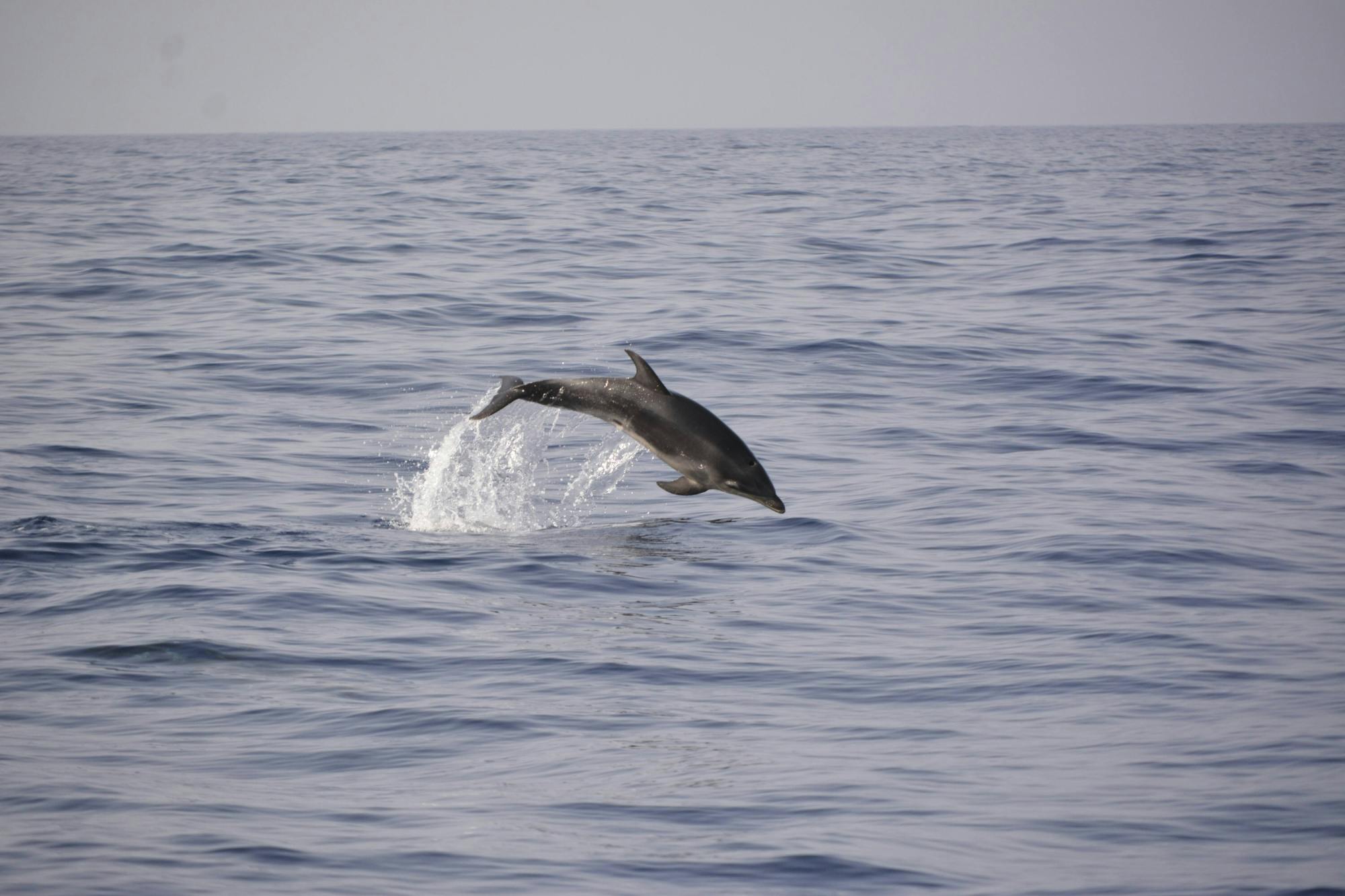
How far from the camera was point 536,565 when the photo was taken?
12148mm

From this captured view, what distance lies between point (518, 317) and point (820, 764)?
16.0 metres

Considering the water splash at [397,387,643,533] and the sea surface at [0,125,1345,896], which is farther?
the water splash at [397,387,643,533]

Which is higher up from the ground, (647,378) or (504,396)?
(647,378)

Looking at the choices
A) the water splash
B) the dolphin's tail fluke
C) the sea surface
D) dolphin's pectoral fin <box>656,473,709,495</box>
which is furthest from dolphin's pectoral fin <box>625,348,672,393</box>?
the water splash

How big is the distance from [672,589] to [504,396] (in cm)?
194

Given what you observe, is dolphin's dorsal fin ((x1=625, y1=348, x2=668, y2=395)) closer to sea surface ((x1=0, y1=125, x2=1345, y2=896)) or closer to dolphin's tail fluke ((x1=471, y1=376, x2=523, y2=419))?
dolphin's tail fluke ((x1=471, y1=376, x2=523, y2=419))

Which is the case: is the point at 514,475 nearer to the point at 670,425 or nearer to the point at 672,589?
the point at 670,425

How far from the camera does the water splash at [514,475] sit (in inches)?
546

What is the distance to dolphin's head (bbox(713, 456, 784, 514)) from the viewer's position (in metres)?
11.8

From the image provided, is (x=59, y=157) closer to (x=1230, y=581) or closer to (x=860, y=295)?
(x=860, y=295)

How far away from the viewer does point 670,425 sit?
1189 centimetres

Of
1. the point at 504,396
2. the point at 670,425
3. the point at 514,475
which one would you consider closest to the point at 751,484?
the point at 670,425

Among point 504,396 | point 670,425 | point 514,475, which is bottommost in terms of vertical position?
point 514,475

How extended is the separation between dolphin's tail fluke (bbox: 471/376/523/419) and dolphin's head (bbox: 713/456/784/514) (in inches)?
64.0
